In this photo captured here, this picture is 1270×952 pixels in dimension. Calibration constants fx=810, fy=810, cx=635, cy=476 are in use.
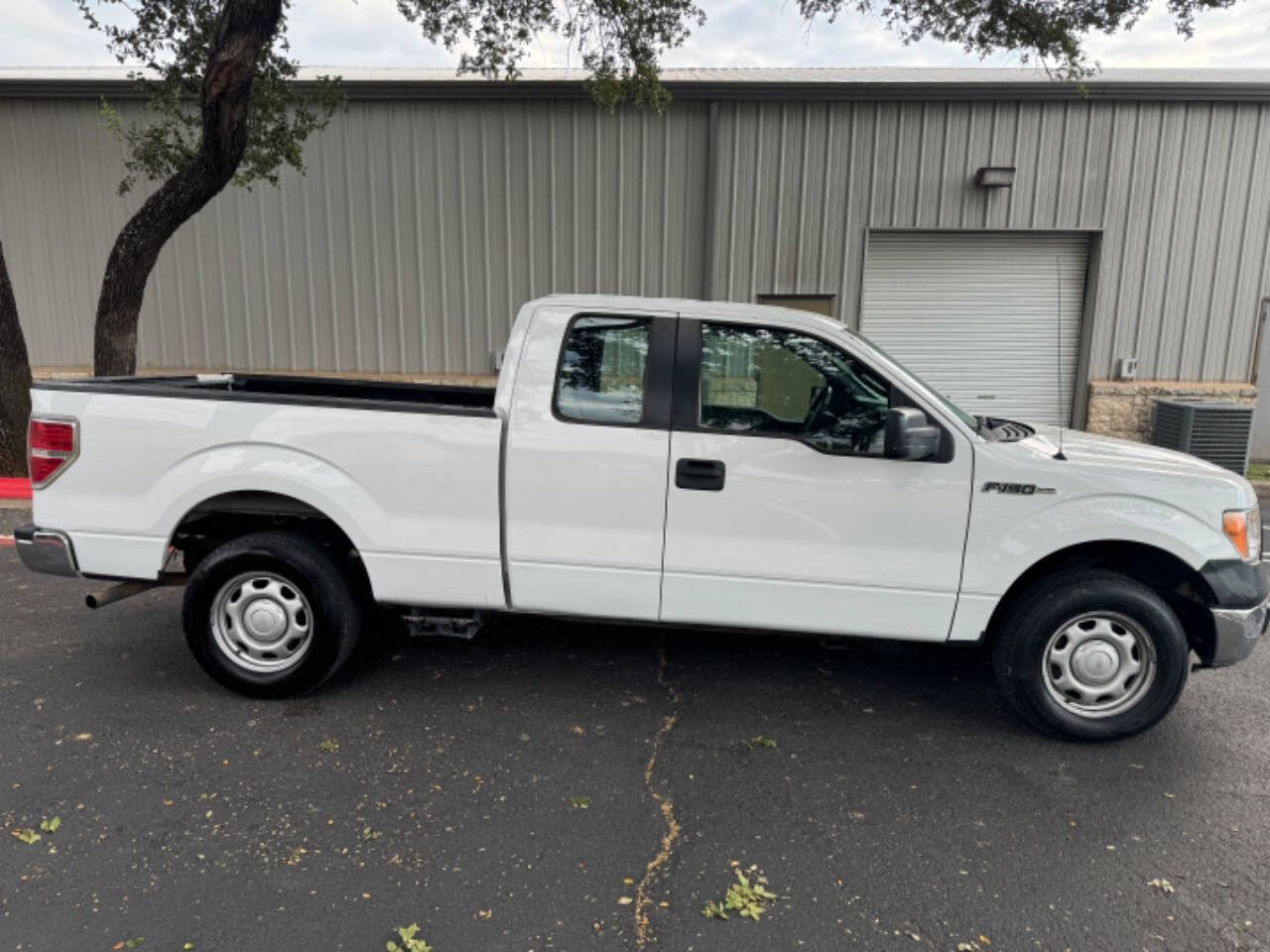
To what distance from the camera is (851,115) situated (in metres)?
10.8

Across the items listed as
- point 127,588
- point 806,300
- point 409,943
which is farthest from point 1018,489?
point 806,300

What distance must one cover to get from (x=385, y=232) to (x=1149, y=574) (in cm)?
1028

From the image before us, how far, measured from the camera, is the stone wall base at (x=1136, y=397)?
36.5 ft

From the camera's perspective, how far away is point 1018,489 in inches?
142

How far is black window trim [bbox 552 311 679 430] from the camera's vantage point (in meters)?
3.77

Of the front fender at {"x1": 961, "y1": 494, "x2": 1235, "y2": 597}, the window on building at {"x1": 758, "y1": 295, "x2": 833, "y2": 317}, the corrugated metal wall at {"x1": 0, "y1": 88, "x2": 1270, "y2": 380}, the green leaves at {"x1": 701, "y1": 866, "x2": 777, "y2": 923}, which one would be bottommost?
the green leaves at {"x1": 701, "y1": 866, "x2": 777, "y2": 923}

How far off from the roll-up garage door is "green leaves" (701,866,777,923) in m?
9.83

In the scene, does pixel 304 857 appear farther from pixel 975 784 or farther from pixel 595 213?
pixel 595 213

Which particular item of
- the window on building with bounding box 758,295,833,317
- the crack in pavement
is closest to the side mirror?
the crack in pavement

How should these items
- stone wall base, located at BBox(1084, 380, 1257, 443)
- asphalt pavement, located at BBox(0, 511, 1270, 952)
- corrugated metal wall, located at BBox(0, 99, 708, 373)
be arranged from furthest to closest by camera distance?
stone wall base, located at BBox(1084, 380, 1257, 443), corrugated metal wall, located at BBox(0, 99, 708, 373), asphalt pavement, located at BBox(0, 511, 1270, 952)

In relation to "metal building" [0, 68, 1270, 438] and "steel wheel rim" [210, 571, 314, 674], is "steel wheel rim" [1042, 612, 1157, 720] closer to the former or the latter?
"steel wheel rim" [210, 571, 314, 674]

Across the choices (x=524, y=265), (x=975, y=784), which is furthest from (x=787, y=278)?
(x=975, y=784)

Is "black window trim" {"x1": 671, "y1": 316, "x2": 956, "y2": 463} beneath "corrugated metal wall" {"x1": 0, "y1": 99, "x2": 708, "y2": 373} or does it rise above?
beneath

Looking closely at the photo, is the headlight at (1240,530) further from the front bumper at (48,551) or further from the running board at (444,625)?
the front bumper at (48,551)
